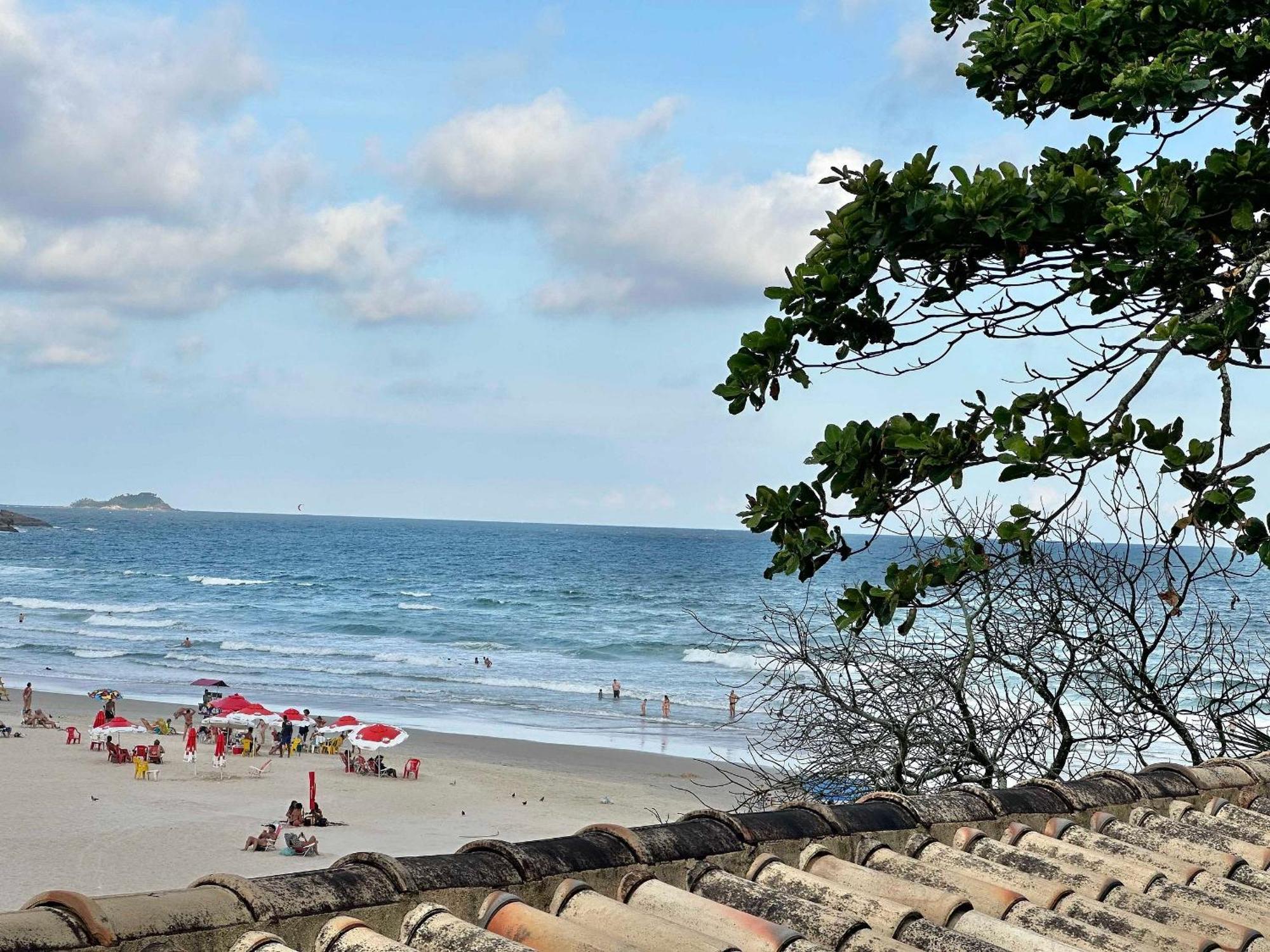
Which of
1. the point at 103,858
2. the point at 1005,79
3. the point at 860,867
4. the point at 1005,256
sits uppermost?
the point at 1005,79

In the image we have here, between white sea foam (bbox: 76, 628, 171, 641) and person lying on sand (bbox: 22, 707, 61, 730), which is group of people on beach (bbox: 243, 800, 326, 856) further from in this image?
white sea foam (bbox: 76, 628, 171, 641)

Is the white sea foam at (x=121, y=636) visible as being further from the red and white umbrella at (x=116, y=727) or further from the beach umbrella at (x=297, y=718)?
the beach umbrella at (x=297, y=718)

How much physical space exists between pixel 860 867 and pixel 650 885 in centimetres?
107

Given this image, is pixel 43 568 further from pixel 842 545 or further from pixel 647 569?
pixel 842 545

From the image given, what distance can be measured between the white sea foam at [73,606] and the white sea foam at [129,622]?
2154 mm

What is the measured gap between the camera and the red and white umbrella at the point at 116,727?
2883 centimetres

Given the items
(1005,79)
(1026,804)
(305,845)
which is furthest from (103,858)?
(1005,79)

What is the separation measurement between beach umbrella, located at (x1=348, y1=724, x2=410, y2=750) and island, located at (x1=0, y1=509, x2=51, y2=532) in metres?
143

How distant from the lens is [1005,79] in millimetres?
5910

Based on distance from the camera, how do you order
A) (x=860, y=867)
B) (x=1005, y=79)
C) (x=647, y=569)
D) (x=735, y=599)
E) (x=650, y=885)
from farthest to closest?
(x=647, y=569), (x=735, y=599), (x=1005, y=79), (x=860, y=867), (x=650, y=885)

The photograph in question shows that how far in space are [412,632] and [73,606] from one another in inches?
833

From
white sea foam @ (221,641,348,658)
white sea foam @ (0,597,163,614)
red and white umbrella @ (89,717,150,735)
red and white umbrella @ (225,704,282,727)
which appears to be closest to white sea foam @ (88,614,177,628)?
white sea foam @ (0,597,163,614)

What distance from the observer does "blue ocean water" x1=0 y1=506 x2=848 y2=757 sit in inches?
1554

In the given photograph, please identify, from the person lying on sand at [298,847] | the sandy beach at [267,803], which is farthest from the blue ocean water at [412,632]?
the person lying on sand at [298,847]
